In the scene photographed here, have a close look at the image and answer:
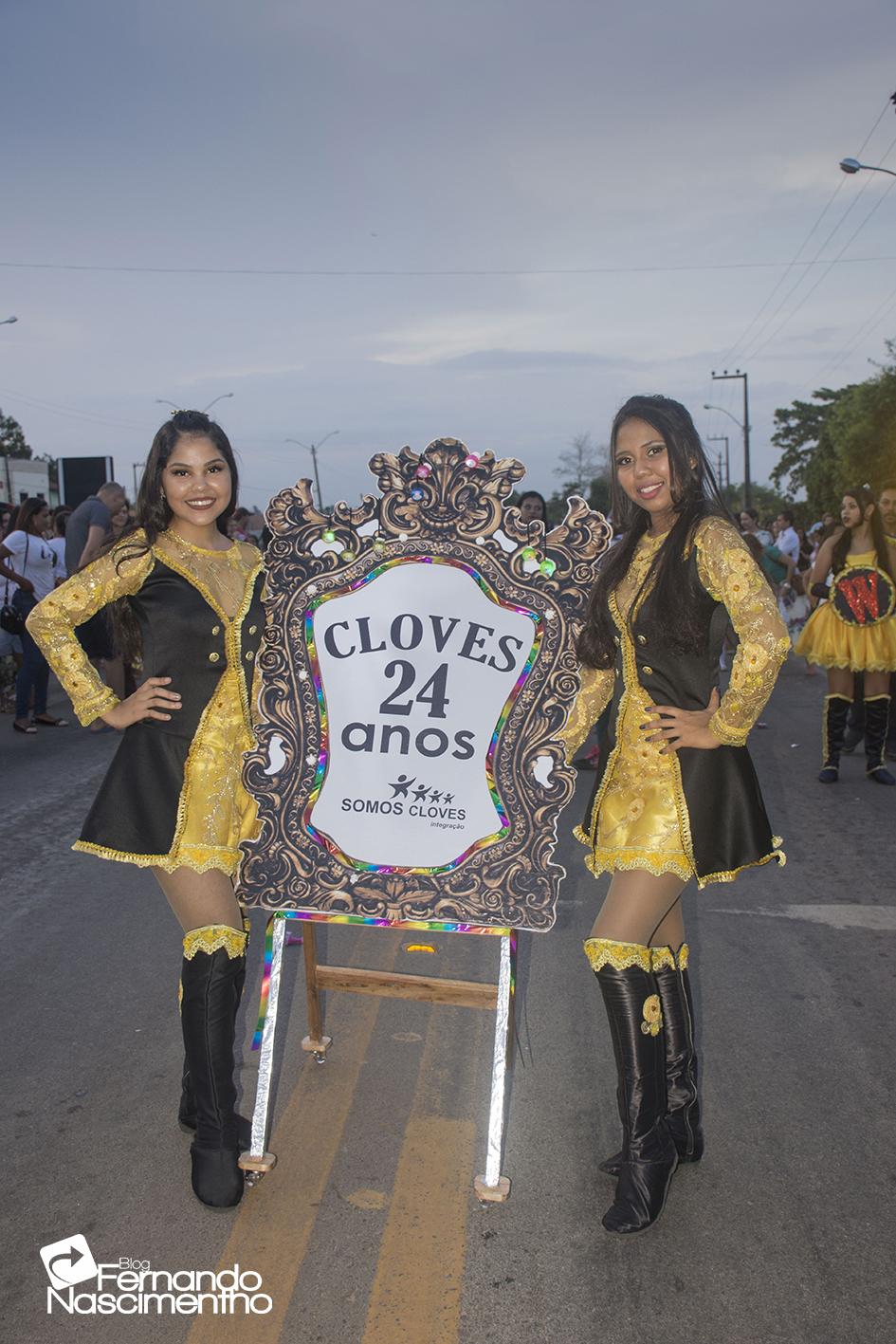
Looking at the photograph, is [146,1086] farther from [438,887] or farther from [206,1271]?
[438,887]

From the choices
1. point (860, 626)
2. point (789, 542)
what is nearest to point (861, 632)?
point (860, 626)

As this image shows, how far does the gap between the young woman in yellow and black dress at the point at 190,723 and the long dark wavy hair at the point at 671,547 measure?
1.00 meters

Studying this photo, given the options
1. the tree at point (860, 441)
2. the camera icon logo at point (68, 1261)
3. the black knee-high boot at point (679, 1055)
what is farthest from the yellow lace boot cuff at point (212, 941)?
the tree at point (860, 441)

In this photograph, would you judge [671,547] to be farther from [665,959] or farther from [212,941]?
[212,941]

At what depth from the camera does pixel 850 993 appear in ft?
15.1

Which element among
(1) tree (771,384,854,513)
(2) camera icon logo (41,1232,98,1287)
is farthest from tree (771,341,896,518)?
(2) camera icon logo (41,1232,98,1287)

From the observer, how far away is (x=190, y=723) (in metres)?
3.30

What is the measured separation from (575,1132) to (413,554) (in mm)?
1825

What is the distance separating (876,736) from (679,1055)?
19.1 feet

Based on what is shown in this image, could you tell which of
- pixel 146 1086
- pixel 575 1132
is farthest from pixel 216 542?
pixel 575 1132

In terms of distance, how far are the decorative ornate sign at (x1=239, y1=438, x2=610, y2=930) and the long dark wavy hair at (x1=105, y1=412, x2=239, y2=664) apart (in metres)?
0.37

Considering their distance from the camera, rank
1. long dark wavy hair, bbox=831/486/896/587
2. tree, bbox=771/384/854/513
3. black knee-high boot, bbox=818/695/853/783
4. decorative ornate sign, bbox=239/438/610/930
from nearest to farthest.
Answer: decorative ornate sign, bbox=239/438/610/930 < long dark wavy hair, bbox=831/486/896/587 < black knee-high boot, bbox=818/695/853/783 < tree, bbox=771/384/854/513

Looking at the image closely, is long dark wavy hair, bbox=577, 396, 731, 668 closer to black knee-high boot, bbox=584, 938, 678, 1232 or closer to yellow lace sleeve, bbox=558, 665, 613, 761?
yellow lace sleeve, bbox=558, 665, 613, 761

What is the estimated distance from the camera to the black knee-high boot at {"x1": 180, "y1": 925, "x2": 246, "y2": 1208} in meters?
3.17
